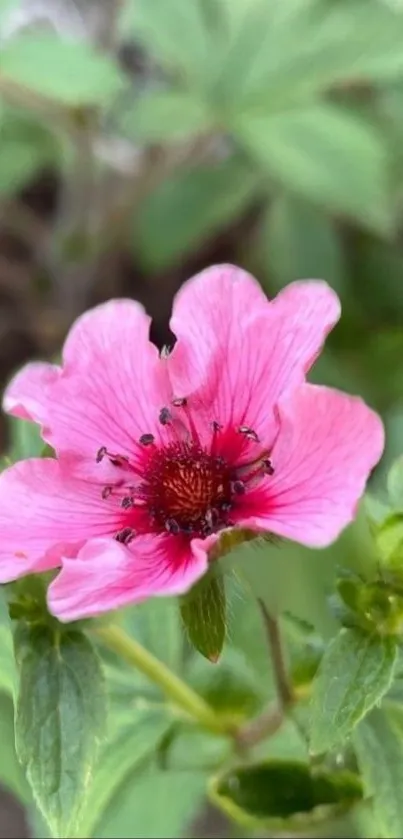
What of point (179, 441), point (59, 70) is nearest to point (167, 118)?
point (59, 70)

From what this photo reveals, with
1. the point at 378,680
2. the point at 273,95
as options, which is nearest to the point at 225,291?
the point at 378,680

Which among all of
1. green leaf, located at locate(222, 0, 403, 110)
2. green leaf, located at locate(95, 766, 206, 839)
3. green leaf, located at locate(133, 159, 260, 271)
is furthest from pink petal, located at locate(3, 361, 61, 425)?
green leaf, located at locate(133, 159, 260, 271)

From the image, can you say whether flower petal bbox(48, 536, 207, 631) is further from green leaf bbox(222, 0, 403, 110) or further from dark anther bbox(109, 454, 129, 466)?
green leaf bbox(222, 0, 403, 110)

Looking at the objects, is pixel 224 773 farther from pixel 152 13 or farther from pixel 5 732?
pixel 152 13

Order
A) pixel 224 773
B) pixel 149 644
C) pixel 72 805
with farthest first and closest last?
pixel 149 644 < pixel 224 773 < pixel 72 805

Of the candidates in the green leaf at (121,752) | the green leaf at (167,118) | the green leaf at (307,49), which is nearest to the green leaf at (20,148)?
the green leaf at (167,118)
